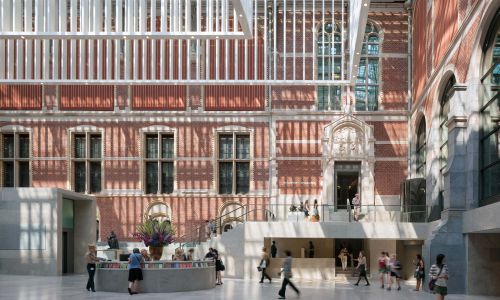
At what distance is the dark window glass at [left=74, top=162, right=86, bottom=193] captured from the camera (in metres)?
39.1

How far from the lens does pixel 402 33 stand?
38156 mm

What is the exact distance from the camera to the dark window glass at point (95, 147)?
3906cm

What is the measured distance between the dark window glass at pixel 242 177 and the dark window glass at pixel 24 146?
10.5 metres

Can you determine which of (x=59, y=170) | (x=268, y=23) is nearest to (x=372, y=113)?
(x=268, y=23)

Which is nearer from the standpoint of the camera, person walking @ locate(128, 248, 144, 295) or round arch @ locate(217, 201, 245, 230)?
person walking @ locate(128, 248, 144, 295)

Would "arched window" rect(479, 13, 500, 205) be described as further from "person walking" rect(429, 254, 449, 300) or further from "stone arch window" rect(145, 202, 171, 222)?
"stone arch window" rect(145, 202, 171, 222)

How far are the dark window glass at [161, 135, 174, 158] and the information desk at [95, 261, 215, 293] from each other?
16.5 meters

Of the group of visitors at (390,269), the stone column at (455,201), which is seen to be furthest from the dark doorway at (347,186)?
the stone column at (455,201)

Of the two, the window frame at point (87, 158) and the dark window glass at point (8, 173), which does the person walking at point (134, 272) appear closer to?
the window frame at point (87, 158)

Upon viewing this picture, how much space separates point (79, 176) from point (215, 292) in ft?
61.7

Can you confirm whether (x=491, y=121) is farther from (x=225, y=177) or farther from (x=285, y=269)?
(x=225, y=177)

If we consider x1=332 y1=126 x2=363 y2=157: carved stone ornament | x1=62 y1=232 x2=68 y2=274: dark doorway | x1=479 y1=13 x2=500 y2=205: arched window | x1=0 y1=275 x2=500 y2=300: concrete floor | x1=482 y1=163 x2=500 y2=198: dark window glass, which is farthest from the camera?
x1=332 y1=126 x2=363 y2=157: carved stone ornament

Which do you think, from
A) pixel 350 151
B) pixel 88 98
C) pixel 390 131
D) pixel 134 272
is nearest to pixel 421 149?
pixel 390 131

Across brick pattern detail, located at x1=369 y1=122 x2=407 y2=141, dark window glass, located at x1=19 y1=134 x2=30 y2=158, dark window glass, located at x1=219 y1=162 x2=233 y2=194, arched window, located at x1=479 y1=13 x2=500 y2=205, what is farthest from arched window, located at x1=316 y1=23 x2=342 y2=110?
arched window, located at x1=479 y1=13 x2=500 y2=205
